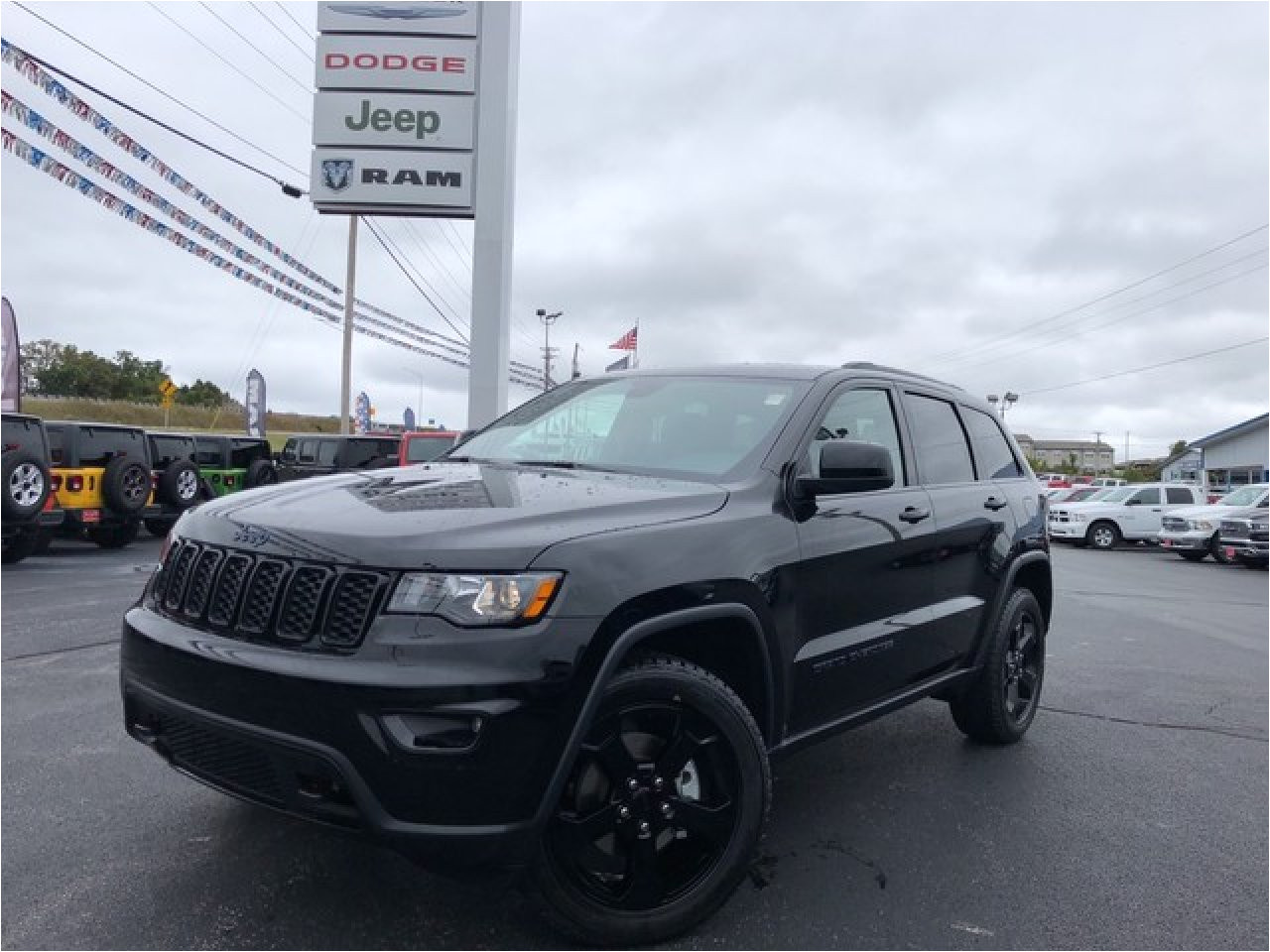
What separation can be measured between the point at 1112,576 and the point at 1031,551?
11971 millimetres

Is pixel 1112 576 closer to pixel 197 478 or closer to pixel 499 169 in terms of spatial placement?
pixel 499 169

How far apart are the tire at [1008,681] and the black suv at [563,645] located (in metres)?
1.04

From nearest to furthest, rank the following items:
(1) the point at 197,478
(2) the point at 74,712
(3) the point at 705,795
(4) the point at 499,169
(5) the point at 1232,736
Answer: (3) the point at 705,795 < (2) the point at 74,712 < (5) the point at 1232,736 < (1) the point at 197,478 < (4) the point at 499,169

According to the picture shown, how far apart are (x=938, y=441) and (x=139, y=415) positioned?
62845mm

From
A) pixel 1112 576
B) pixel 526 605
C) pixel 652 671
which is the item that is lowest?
pixel 1112 576

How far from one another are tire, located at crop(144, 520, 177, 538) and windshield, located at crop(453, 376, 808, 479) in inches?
503

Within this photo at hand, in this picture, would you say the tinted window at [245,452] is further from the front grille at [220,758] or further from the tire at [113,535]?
the front grille at [220,758]

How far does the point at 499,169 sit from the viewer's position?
55.5 ft

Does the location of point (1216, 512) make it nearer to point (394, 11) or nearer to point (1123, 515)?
point (1123, 515)

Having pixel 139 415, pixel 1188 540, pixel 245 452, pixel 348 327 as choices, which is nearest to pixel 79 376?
pixel 139 415

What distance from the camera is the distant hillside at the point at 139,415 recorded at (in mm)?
48688

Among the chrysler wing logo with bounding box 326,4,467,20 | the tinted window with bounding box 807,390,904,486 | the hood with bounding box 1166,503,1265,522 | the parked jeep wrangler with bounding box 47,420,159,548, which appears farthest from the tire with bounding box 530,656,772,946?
the hood with bounding box 1166,503,1265,522

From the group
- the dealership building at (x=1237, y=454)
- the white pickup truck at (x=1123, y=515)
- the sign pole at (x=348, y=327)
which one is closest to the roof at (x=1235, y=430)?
the dealership building at (x=1237, y=454)

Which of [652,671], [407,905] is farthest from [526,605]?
[407,905]
